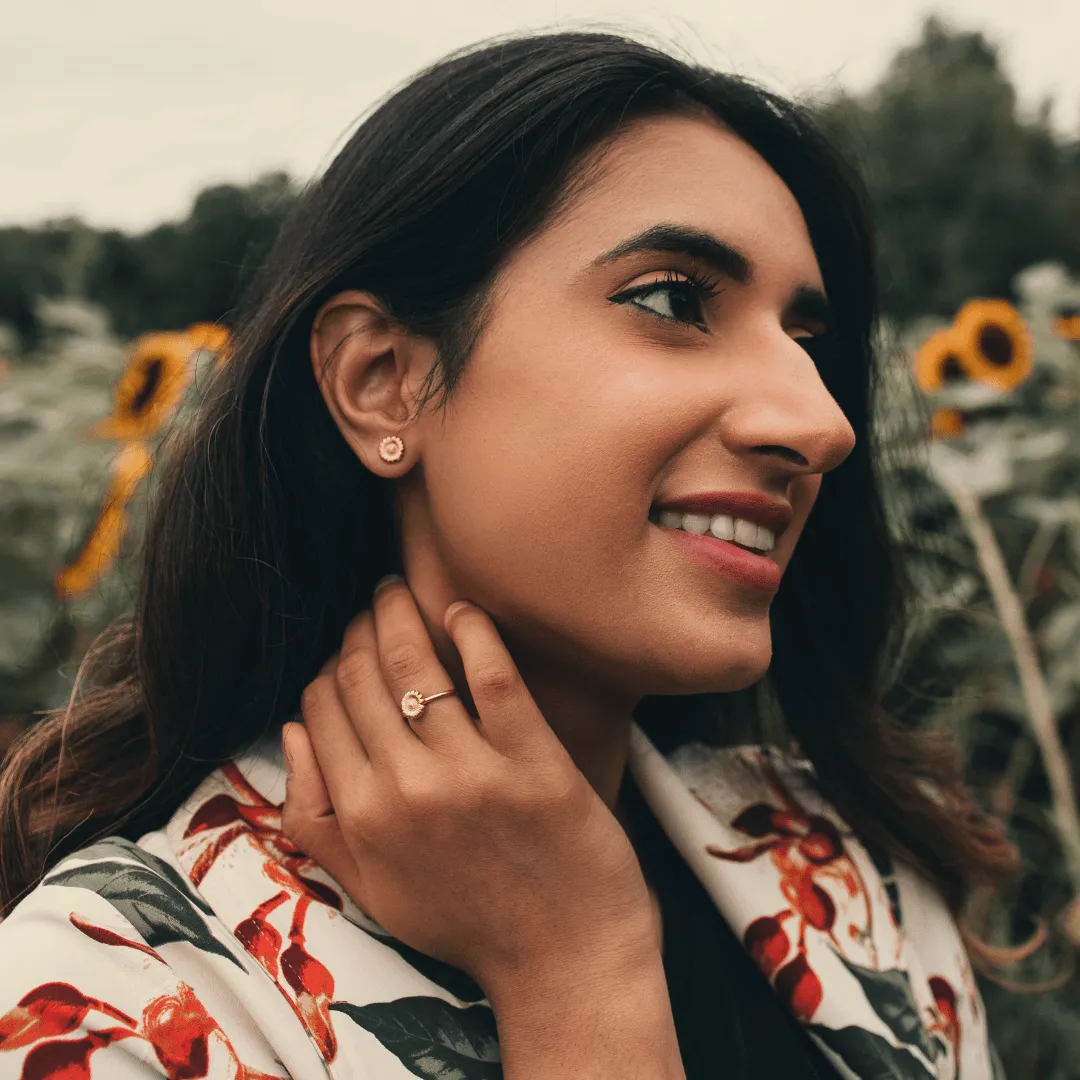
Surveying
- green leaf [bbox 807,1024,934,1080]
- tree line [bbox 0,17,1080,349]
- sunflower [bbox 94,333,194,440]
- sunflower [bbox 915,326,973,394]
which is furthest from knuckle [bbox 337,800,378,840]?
tree line [bbox 0,17,1080,349]

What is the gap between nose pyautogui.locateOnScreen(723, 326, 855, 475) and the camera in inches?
52.2

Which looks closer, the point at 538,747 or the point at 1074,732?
the point at 538,747

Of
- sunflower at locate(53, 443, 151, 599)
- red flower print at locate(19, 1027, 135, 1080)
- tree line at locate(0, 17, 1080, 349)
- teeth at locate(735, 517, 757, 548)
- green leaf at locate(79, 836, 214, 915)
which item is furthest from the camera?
tree line at locate(0, 17, 1080, 349)

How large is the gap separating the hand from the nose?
40 centimetres

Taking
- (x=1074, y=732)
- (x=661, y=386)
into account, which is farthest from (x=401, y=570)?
(x=1074, y=732)

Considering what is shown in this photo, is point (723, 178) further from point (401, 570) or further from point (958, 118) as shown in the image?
point (958, 118)

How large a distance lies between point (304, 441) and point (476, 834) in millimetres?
593

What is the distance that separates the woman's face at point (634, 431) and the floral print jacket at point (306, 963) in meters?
0.40

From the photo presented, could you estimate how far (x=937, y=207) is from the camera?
39.1 feet

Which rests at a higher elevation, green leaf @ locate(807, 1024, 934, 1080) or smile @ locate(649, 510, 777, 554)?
smile @ locate(649, 510, 777, 554)

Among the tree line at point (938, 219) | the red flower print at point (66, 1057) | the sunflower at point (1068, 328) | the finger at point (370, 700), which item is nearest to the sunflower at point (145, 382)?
the finger at point (370, 700)

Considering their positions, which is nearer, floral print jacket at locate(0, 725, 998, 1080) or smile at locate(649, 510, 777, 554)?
floral print jacket at locate(0, 725, 998, 1080)

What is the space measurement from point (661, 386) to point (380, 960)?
28.8 inches

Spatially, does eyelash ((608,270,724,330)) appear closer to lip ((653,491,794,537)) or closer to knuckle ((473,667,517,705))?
lip ((653,491,794,537))
